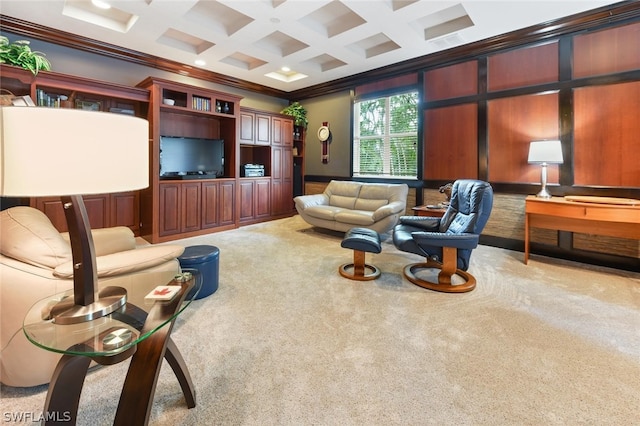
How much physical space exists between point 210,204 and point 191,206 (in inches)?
13.3

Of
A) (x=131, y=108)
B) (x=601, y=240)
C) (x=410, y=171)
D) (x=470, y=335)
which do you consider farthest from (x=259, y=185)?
(x=601, y=240)

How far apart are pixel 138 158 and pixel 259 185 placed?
17.0 ft

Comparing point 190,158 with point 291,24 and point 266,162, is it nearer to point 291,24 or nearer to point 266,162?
point 266,162

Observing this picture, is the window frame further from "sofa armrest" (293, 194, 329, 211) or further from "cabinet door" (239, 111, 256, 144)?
"cabinet door" (239, 111, 256, 144)

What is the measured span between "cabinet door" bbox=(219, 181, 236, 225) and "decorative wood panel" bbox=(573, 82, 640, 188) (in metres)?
5.02

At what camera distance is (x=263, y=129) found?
6098mm

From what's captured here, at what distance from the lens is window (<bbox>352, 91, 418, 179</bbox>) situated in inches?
211

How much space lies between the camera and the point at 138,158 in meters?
0.99

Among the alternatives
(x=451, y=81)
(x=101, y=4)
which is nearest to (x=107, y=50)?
(x=101, y=4)

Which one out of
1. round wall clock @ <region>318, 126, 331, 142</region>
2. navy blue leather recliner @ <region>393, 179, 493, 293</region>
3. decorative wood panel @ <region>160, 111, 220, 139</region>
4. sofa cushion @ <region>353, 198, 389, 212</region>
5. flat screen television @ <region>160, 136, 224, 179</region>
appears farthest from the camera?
round wall clock @ <region>318, 126, 331, 142</region>

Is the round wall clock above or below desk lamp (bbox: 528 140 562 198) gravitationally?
above

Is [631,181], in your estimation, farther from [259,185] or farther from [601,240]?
[259,185]

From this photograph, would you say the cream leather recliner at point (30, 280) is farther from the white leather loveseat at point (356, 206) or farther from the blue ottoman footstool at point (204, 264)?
the white leather loveseat at point (356, 206)

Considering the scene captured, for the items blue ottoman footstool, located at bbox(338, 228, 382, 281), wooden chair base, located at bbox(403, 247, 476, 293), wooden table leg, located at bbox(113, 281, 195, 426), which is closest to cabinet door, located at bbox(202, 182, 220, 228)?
blue ottoman footstool, located at bbox(338, 228, 382, 281)
